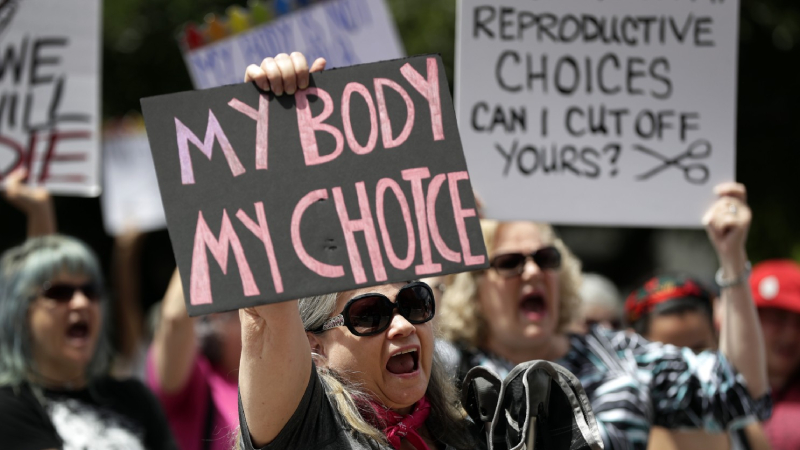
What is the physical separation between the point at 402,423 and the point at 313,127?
2.34 feet

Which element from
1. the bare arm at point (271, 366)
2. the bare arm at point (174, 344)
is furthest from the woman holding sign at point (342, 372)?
the bare arm at point (174, 344)

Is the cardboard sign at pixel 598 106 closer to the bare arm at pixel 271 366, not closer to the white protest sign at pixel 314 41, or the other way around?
the white protest sign at pixel 314 41

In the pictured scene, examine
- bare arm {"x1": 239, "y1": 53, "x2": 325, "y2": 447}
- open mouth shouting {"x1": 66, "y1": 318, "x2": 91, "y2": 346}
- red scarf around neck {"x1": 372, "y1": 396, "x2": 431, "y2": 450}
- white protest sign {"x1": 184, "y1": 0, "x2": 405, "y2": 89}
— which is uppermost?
white protest sign {"x1": 184, "y1": 0, "x2": 405, "y2": 89}

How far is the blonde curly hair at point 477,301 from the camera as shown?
3.44 metres

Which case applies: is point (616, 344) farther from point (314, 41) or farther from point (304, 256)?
point (314, 41)

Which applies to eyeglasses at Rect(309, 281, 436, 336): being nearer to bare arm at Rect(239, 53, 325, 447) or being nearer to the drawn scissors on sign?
bare arm at Rect(239, 53, 325, 447)

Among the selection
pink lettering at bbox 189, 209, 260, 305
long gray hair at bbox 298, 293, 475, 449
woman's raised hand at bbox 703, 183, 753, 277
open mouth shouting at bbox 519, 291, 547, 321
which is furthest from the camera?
open mouth shouting at bbox 519, 291, 547, 321

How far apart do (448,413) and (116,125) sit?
19.8 ft

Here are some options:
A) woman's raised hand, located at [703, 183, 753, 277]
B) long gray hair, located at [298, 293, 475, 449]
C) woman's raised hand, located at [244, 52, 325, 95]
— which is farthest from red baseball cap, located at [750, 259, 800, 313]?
woman's raised hand, located at [244, 52, 325, 95]

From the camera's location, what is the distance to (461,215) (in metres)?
1.98

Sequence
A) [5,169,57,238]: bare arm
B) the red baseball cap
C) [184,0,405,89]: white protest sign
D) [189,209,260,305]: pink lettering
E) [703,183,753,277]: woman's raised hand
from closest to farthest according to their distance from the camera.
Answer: [189,209,260,305]: pink lettering → [703,183,753,277]: woman's raised hand → [5,169,57,238]: bare arm → [184,0,405,89]: white protest sign → the red baseball cap

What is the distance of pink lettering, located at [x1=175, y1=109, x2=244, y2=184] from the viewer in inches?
76.2

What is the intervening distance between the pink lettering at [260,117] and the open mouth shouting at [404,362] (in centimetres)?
57

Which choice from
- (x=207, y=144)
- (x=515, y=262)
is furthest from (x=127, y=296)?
(x=207, y=144)
